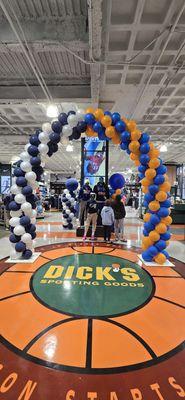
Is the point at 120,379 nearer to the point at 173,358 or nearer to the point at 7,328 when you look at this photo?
the point at 173,358

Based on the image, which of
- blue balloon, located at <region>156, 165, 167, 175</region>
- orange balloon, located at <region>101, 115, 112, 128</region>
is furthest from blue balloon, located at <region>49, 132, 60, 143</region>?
blue balloon, located at <region>156, 165, 167, 175</region>

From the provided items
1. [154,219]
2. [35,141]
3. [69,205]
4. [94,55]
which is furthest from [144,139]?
[69,205]

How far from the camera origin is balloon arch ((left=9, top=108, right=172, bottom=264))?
4668 mm

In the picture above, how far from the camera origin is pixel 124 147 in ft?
16.4

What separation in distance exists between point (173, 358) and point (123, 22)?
459 centimetres

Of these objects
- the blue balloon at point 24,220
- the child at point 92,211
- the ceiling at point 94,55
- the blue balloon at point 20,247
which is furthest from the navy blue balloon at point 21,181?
the child at point 92,211

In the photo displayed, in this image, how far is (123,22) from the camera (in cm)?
384

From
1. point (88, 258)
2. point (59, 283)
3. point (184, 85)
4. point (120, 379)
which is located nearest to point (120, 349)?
point (120, 379)

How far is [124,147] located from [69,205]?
4.86m

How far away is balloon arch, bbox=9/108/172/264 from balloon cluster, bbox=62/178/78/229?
413 centimetres

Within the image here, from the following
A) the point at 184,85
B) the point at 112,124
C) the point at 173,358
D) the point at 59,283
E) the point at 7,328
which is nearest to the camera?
the point at 173,358

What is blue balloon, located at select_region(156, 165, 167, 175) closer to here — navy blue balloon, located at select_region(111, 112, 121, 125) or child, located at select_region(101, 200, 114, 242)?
navy blue balloon, located at select_region(111, 112, 121, 125)

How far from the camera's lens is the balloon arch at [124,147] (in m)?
4.67

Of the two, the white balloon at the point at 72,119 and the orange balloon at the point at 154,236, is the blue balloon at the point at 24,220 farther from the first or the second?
the orange balloon at the point at 154,236
